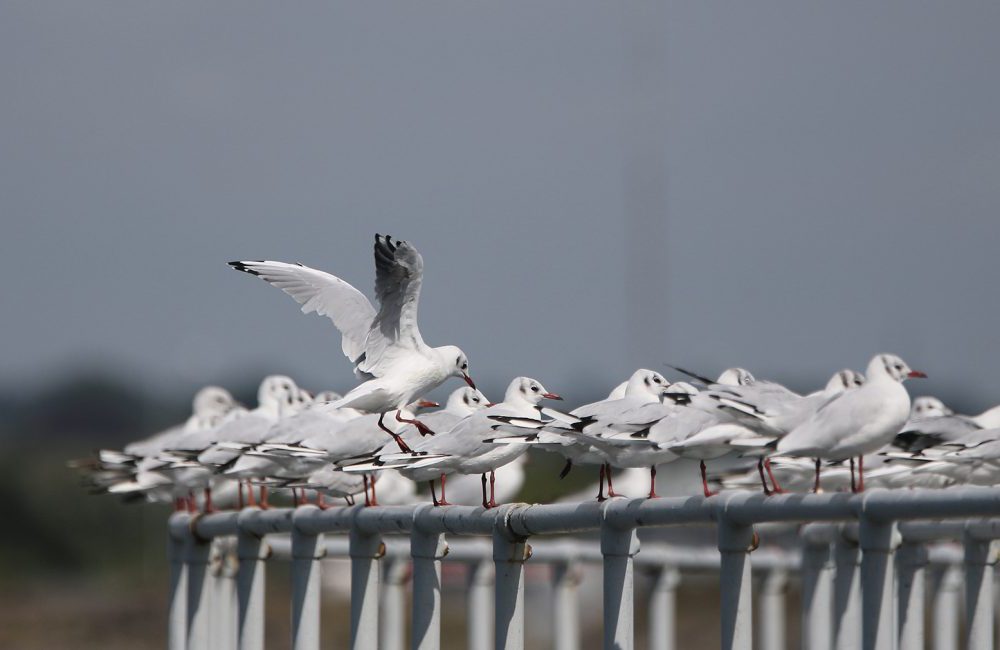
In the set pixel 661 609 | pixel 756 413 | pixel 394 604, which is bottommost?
pixel 661 609

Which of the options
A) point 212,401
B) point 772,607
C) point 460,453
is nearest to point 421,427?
point 460,453

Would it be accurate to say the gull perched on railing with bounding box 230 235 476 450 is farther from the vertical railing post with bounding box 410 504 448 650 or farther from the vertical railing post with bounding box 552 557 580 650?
the vertical railing post with bounding box 552 557 580 650

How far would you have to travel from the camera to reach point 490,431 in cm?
1060

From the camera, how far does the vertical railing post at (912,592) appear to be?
8961 mm

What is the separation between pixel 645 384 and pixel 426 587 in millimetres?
2378

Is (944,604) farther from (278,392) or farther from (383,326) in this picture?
(278,392)

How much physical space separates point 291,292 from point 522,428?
3.81 m

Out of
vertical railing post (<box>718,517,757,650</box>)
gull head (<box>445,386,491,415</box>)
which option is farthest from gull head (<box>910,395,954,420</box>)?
vertical railing post (<box>718,517,757,650</box>)

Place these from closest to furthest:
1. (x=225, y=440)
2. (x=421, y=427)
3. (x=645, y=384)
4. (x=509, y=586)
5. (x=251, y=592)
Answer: (x=509, y=586), (x=645, y=384), (x=251, y=592), (x=421, y=427), (x=225, y=440)

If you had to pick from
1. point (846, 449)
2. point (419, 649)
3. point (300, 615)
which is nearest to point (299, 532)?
point (300, 615)

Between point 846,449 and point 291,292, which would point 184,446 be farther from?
point 846,449

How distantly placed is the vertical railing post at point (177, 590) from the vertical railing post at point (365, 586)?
2767mm

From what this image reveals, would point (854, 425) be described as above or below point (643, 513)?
above

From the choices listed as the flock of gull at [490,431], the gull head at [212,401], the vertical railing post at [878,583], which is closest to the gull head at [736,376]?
the flock of gull at [490,431]
